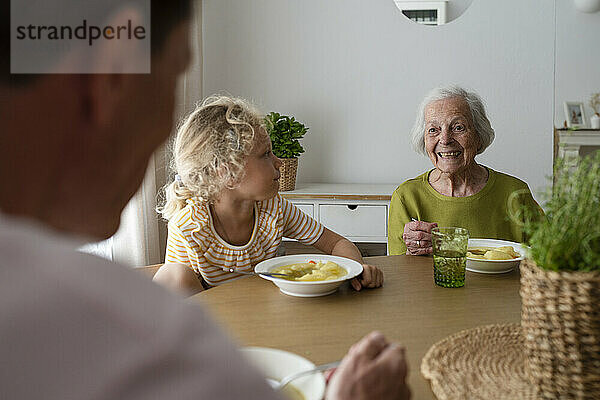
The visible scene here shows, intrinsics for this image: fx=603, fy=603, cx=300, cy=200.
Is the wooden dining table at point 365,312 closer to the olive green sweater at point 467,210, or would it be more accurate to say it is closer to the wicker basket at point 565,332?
the wicker basket at point 565,332

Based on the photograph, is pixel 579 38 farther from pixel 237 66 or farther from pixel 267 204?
pixel 267 204

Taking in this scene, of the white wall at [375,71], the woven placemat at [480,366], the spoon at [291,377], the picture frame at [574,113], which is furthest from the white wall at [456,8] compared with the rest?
the spoon at [291,377]

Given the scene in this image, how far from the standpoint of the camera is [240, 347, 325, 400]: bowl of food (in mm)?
770

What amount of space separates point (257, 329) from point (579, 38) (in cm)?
319

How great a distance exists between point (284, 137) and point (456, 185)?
4.42 ft

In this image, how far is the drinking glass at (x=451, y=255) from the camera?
135 cm

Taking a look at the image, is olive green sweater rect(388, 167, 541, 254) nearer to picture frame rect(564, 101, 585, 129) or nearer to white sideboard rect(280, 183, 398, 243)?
white sideboard rect(280, 183, 398, 243)

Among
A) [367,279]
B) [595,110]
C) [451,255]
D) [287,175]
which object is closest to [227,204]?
[367,279]

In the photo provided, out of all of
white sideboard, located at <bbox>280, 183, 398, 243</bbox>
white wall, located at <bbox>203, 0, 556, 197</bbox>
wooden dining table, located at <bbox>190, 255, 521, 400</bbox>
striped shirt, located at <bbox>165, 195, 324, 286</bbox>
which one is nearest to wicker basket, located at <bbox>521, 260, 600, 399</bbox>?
wooden dining table, located at <bbox>190, 255, 521, 400</bbox>

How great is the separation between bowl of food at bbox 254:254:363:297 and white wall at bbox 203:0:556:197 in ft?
6.95

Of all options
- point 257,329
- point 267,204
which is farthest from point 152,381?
point 267,204

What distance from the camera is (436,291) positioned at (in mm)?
1348

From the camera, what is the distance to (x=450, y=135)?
2.19 metres

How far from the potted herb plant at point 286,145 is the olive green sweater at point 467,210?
3.86 ft
